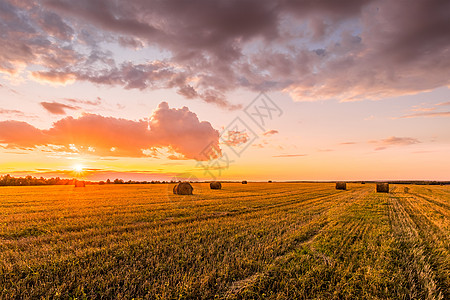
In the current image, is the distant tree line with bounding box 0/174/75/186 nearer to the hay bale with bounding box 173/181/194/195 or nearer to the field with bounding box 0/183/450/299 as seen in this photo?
the hay bale with bounding box 173/181/194/195

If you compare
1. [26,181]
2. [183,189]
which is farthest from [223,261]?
[26,181]

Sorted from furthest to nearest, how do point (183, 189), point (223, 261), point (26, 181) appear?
point (26, 181), point (183, 189), point (223, 261)

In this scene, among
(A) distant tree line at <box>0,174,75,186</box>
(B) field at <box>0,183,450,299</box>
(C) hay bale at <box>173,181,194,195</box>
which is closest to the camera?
(B) field at <box>0,183,450,299</box>

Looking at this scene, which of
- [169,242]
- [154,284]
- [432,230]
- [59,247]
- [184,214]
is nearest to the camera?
[154,284]

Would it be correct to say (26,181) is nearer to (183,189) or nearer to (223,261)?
(183,189)

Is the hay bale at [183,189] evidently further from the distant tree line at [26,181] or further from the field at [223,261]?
the distant tree line at [26,181]

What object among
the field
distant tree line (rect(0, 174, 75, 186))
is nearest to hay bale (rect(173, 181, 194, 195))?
the field

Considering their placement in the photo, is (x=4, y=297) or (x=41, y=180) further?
(x=41, y=180)

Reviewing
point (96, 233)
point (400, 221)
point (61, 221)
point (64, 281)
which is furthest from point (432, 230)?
point (61, 221)

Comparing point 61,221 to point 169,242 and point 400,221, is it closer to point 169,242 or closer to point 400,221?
point 169,242

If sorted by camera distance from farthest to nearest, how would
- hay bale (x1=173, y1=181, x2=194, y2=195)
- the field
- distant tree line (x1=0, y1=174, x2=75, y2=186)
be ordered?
distant tree line (x1=0, y1=174, x2=75, y2=186) → hay bale (x1=173, y1=181, x2=194, y2=195) → the field

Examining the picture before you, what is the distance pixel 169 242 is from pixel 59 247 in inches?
131

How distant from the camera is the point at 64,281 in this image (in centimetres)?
476

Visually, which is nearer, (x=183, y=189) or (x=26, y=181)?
(x=183, y=189)
